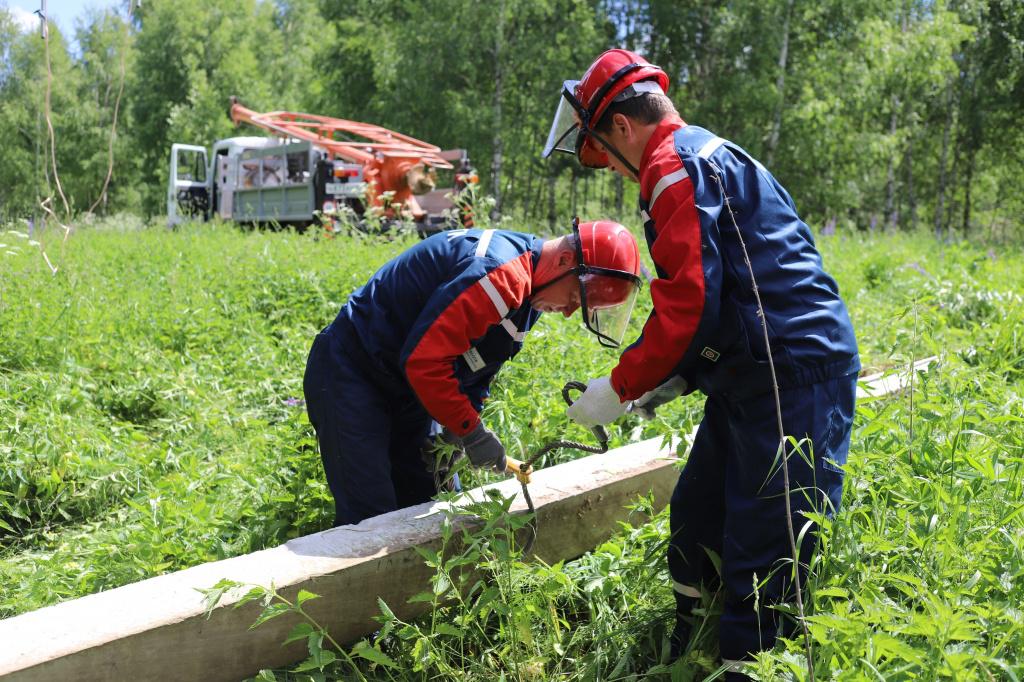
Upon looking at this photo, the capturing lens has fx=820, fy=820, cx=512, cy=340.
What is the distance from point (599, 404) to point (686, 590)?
0.63 metres

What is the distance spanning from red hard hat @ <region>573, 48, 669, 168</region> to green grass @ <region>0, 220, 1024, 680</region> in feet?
3.34

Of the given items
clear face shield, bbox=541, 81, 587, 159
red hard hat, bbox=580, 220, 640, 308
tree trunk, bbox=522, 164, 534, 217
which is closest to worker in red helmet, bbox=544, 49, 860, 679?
clear face shield, bbox=541, 81, 587, 159

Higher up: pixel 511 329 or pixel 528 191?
pixel 528 191

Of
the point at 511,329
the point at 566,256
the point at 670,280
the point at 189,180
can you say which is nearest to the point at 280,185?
the point at 189,180

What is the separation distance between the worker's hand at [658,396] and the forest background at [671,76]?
550 inches

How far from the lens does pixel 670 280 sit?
86.5 inches

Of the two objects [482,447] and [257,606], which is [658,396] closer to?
[482,447]

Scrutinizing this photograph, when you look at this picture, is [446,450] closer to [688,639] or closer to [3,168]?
[688,639]

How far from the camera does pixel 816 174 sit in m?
23.7

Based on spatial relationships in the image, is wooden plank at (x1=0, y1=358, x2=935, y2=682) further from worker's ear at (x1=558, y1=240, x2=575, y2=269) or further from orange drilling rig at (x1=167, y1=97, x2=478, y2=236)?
orange drilling rig at (x1=167, y1=97, x2=478, y2=236)

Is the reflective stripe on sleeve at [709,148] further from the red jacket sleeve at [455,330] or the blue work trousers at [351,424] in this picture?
the blue work trousers at [351,424]

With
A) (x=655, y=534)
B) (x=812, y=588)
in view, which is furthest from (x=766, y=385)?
(x=655, y=534)

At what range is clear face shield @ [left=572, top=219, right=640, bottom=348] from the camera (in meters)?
2.90

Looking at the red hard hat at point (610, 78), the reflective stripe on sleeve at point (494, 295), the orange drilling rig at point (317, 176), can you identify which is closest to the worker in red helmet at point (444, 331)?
the reflective stripe on sleeve at point (494, 295)
